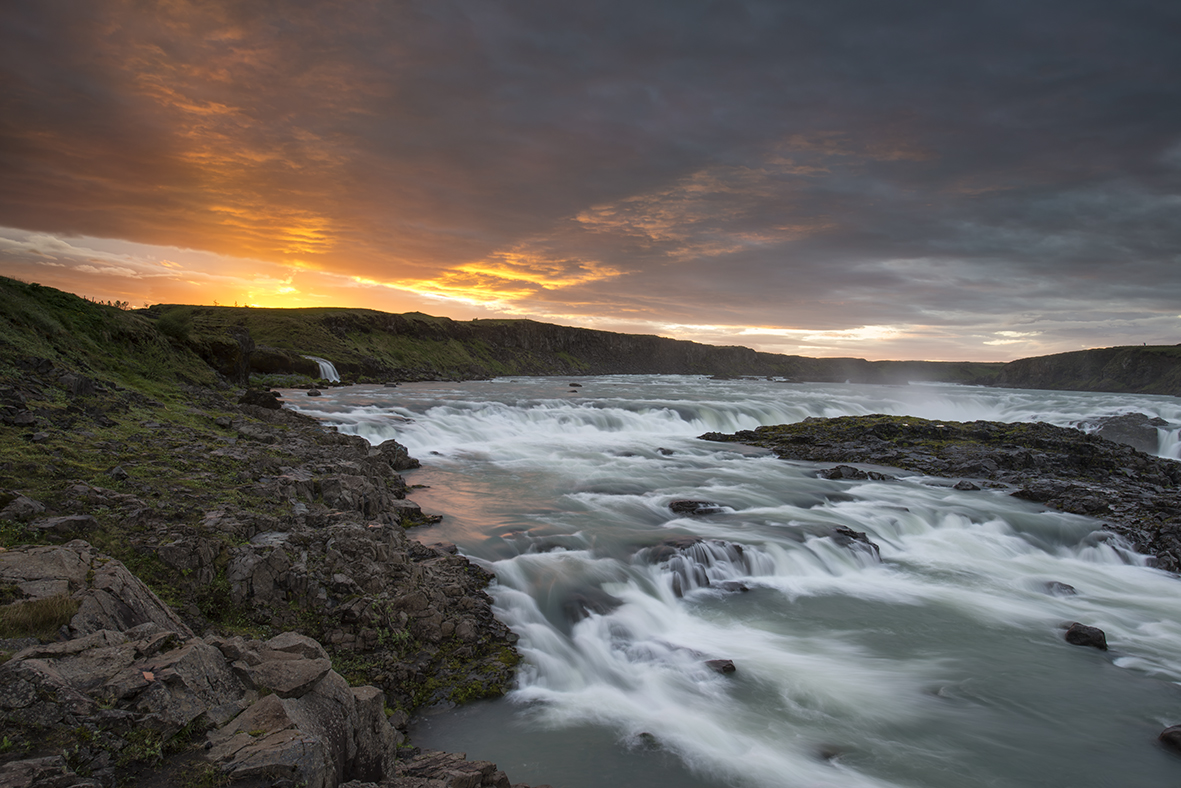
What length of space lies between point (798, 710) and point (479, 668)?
4197 millimetres

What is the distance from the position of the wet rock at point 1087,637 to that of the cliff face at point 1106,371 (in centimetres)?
11961

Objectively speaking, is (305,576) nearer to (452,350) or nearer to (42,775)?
(42,775)

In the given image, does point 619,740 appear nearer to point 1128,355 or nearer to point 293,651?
point 293,651

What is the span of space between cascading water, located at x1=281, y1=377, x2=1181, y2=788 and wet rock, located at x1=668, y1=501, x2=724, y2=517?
0.26 meters

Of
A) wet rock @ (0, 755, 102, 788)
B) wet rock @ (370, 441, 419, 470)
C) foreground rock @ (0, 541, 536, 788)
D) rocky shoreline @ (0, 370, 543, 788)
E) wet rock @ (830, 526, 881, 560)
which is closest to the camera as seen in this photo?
wet rock @ (0, 755, 102, 788)

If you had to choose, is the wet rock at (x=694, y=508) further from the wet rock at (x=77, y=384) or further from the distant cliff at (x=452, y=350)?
the distant cliff at (x=452, y=350)

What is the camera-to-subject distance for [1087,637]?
373 inches

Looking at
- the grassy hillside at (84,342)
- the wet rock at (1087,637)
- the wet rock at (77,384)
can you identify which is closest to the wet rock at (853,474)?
the wet rock at (1087,637)

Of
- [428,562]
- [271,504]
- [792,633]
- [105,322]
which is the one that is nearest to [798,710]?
[792,633]

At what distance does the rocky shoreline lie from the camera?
3.32 m

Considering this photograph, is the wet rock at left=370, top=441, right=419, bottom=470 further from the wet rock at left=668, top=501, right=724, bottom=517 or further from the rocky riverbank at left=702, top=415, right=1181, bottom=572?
the rocky riverbank at left=702, top=415, right=1181, bottom=572

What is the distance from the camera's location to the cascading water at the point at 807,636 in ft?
21.2

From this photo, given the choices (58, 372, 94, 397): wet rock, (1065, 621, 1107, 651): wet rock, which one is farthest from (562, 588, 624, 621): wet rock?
(58, 372, 94, 397): wet rock

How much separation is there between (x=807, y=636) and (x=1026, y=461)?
60.0ft
